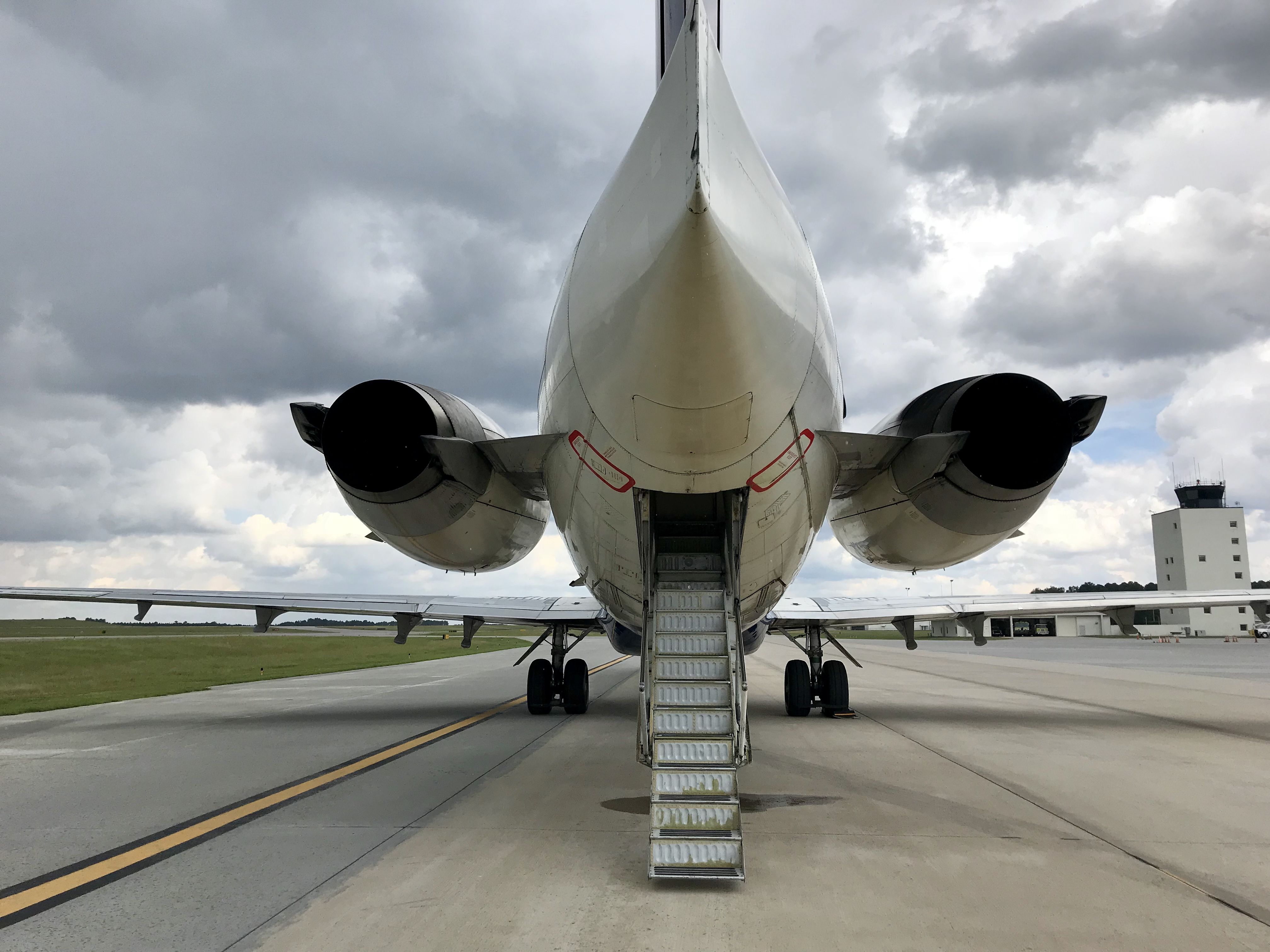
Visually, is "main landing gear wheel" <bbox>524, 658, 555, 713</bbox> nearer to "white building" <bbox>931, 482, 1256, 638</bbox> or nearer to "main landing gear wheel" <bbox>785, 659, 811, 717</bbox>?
"main landing gear wheel" <bbox>785, 659, 811, 717</bbox>

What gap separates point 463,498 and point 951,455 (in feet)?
12.2

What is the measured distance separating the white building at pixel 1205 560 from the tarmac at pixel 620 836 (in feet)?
230

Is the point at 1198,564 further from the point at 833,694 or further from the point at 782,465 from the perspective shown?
the point at 782,465

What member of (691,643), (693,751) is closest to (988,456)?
(691,643)

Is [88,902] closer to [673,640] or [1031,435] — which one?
[673,640]

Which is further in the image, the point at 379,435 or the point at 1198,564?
the point at 1198,564

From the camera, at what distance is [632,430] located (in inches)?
163

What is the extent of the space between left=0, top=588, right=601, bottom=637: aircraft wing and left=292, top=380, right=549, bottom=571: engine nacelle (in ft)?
22.4

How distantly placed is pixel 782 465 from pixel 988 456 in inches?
83.0

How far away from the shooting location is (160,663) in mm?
27875

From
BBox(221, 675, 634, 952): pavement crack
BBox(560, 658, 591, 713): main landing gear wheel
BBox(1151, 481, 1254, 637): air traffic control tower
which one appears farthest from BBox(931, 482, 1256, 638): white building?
BBox(221, 675, 634, 952): pavement crack

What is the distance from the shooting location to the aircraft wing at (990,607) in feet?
40.1

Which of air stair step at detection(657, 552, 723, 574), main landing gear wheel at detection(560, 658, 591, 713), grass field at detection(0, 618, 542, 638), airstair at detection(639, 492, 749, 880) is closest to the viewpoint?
airstair at detection(639, 492, 749, 880)

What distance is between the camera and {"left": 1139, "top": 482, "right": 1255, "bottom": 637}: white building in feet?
225
